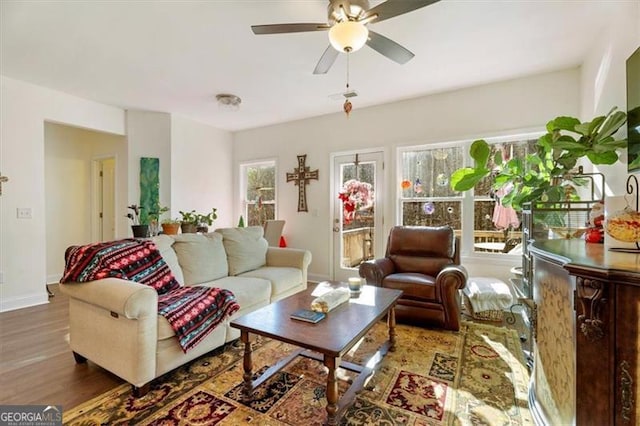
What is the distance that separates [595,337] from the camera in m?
1.05

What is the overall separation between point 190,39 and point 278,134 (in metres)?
2.71

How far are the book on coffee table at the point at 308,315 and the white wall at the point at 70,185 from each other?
4089 millimetres

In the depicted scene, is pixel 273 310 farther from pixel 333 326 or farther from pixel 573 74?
pixel 573 74

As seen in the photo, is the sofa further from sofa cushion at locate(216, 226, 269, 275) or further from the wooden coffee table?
the wooden coffee table

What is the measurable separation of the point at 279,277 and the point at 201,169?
3.14m

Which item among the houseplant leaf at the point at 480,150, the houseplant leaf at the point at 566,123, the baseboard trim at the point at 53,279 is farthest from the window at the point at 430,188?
the baseboard trim at the point at 53,279

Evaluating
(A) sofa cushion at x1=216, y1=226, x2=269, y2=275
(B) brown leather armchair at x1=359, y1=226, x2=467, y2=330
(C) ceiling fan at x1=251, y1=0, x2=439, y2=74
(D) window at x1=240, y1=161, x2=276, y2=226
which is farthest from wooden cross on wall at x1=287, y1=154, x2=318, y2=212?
(C) ceiling fan at x1=251, y1=0, x2=439, y2=74

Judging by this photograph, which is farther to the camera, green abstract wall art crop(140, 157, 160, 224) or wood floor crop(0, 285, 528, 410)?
green abstract wall art crop(140, 157, 160, 224)

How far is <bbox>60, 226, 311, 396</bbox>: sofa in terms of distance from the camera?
1.82 metres

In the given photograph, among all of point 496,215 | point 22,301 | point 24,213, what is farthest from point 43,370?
point 496,215

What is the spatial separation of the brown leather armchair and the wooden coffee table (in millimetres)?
673

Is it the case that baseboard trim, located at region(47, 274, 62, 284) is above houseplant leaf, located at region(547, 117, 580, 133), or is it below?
below

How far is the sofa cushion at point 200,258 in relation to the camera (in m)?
2.81

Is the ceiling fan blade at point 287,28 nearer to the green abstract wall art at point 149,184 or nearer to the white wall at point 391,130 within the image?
the white wall at point 391,130
